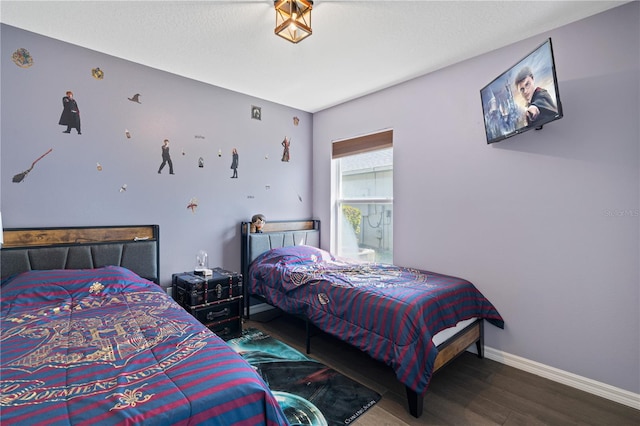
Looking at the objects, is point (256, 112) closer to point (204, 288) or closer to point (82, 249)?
point (204, 288)

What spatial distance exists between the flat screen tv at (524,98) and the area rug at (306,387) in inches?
87.3

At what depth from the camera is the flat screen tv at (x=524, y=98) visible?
194 cm

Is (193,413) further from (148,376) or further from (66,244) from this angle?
(66,244)

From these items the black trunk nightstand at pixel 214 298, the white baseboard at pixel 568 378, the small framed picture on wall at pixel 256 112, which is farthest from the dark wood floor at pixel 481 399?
the small framed picture on wall at pixel 256 112

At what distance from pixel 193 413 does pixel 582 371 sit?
8.82 feet

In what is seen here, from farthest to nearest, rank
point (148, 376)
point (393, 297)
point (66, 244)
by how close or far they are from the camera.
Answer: point (66, 244)
point (393, 297)
point (148, 376)

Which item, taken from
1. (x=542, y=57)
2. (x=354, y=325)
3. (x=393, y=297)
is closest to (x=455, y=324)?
(x=393, y=297)

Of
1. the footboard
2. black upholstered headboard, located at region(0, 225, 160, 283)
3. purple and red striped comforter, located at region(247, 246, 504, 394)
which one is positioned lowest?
the footboard

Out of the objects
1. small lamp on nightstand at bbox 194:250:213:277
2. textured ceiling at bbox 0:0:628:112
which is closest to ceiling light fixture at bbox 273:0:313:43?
textured ceiling at bbox 0:0:628:112

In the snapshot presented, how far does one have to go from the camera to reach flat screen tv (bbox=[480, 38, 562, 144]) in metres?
1.94

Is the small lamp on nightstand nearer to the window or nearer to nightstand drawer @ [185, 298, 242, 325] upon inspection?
nightstand drawer @ [185, 298, 242, 325]

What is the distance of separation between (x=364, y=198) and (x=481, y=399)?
2.39m

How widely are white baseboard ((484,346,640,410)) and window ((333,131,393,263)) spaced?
4.53ft

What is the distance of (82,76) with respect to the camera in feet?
8.81
